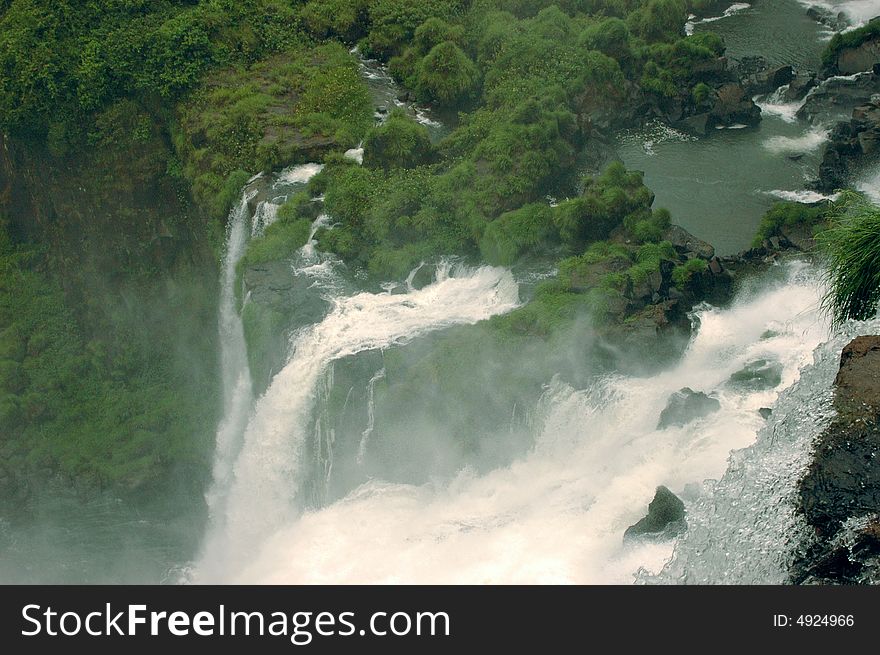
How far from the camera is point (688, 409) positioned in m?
19.8

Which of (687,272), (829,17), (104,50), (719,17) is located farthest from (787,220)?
(104,50)

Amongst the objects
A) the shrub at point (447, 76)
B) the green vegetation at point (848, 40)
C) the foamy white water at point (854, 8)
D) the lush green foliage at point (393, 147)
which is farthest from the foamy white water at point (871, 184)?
the lush green foliage at point (393, 147)

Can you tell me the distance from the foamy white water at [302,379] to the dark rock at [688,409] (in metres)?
4.81

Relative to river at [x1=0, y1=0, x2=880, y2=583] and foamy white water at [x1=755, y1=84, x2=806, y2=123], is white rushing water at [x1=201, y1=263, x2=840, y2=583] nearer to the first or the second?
river at [x1=0, y1=0, x2=880, y2=583]

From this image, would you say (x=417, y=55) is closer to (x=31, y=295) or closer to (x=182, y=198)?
(x=182, y=198)

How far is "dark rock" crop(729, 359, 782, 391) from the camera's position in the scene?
20.0 m

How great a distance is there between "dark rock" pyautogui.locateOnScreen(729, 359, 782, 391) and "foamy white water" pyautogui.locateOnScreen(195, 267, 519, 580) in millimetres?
5261

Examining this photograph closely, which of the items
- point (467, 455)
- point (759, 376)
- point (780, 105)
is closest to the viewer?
point (759, 376)

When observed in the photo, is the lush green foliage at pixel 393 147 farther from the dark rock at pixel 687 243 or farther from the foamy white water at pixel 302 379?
the dark rock at pixel 687 243

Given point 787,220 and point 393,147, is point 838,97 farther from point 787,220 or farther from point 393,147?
point 393,147

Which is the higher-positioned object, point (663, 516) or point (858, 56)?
point (858, 56)

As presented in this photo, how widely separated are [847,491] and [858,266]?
3.29 m

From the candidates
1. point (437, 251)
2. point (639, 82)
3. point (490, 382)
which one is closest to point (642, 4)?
point (639, 82)

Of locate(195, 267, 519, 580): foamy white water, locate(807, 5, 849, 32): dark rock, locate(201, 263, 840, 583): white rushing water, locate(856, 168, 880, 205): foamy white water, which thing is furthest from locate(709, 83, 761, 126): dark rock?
locate(195, 267, 519, 580): foamy white water
